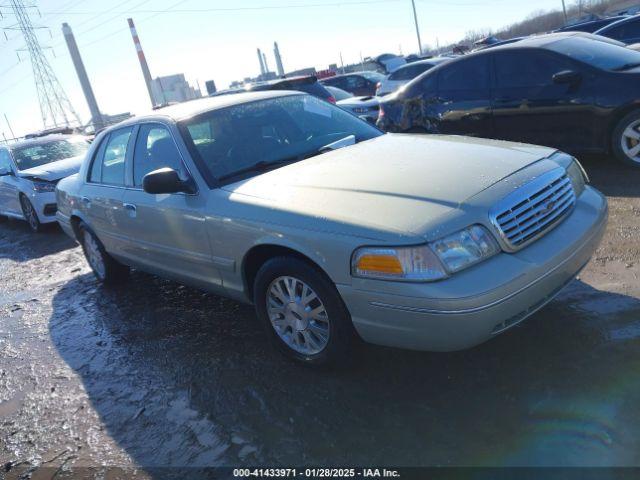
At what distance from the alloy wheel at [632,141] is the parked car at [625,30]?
28.3 ft

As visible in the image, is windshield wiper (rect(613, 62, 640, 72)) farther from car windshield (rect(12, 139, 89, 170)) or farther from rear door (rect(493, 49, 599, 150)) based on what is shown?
car windshield (rect(12, 139, 89, 170))

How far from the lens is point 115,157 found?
4.71 metres

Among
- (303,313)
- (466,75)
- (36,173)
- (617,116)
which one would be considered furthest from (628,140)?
(36,173)

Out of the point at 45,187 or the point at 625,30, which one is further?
the point at 625,30

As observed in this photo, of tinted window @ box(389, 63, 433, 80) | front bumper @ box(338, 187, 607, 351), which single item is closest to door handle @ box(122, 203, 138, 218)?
front bumper @ box(338, 187, 607, 351)

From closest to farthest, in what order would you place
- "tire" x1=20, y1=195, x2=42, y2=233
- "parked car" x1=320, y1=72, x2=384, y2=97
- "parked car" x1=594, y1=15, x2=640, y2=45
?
"tire" x1=20, y1=195, x2=42, y2=233 < "parked car" x1=594, y1=15, x2=640, y2=45 < "parked car" x1=320, y1=72, x2=384, y2=97

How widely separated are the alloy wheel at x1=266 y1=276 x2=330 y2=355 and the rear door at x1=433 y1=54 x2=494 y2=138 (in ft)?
15.1

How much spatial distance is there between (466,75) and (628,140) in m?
2.18

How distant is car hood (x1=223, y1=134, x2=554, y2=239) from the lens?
2.71 metres

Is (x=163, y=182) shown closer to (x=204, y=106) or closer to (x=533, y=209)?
(x=204, y=106)

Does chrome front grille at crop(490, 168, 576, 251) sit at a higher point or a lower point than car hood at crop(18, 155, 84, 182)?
lower

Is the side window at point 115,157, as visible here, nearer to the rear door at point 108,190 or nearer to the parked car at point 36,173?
the rear door at point 108,190

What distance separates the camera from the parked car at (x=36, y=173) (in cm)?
886

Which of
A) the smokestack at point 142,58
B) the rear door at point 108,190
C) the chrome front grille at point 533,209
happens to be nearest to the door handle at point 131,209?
the rear door at point 108,190
